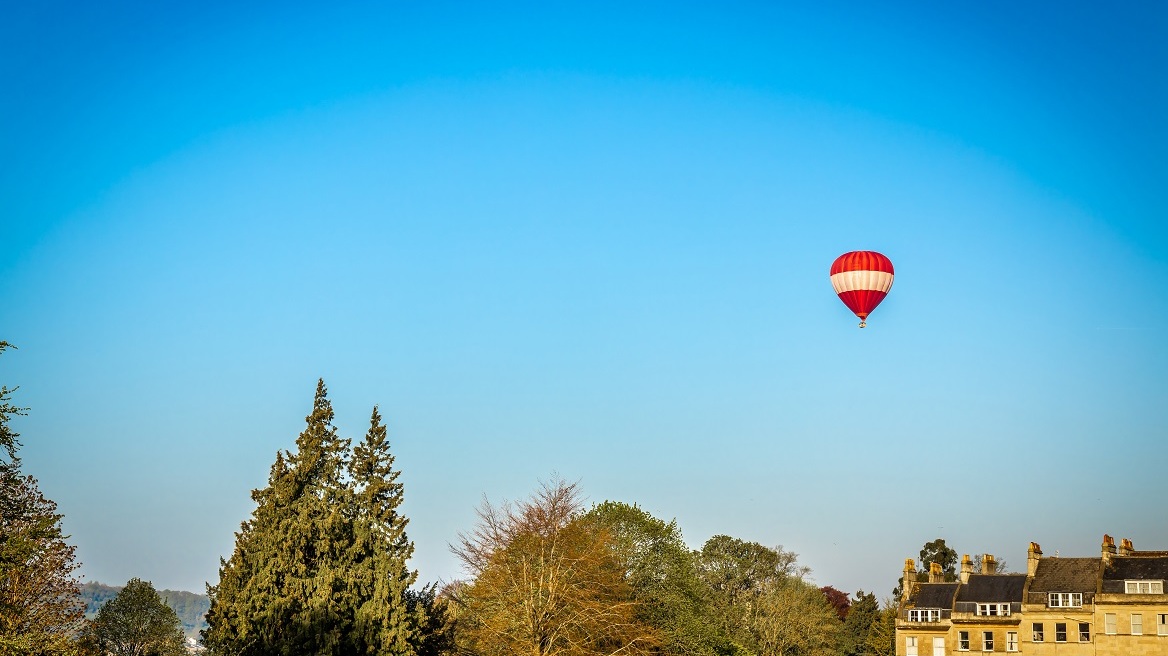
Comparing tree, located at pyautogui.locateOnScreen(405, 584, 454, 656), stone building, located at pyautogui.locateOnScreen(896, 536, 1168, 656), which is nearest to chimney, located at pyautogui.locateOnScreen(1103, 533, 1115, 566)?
stone building, located at pyautogui.locateOnScreen(896, 536, 1168, 656)

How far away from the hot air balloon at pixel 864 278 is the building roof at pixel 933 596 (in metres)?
38.6

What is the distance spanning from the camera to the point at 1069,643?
79.8 metres

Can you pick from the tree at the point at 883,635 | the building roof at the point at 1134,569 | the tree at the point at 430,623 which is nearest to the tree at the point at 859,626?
the tree at the point at 883,635

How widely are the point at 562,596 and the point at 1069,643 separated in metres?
48.0

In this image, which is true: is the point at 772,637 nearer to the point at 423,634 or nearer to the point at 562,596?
the point at 562,596

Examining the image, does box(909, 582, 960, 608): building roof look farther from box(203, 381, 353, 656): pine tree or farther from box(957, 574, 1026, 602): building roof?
box(203, 381, 353, 656): pine tree

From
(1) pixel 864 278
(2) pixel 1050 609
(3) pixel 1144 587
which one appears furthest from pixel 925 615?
(1) pixel 864 278

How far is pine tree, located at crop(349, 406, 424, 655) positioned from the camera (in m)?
42.5

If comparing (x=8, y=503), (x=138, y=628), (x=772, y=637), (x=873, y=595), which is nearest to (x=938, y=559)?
A: (x=873, y=595)

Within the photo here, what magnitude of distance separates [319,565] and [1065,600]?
60.3m

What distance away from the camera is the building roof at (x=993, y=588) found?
85.8 meters

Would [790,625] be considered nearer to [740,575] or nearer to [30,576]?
[740,575]

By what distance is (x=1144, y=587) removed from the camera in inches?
3068

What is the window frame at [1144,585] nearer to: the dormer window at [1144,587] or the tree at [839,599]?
the dormer window at [1144,587]
